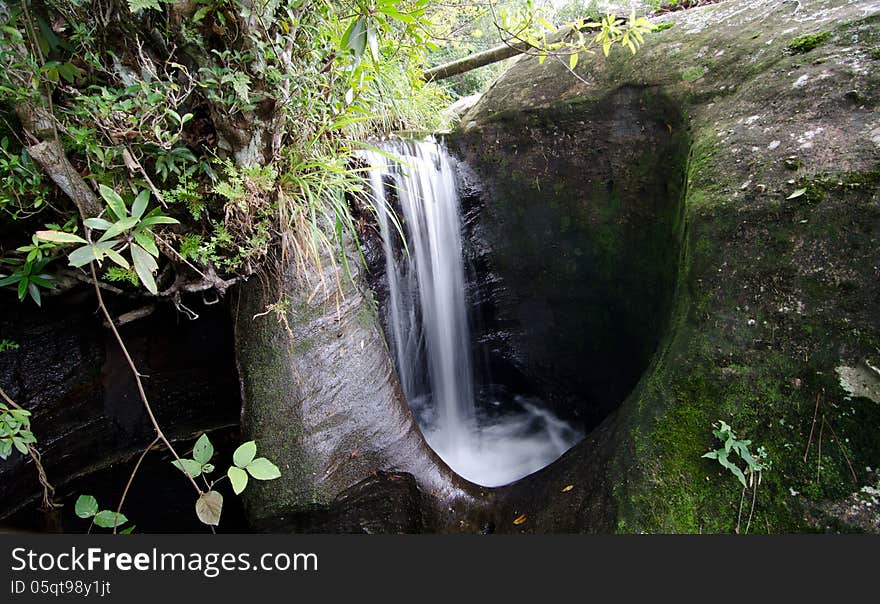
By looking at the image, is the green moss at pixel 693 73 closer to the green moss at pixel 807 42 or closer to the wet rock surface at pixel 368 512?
the green moss at pixel 807 42

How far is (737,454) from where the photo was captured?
1.91 meters

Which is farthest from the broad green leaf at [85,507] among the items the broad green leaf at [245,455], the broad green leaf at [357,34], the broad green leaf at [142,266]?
the broad green leaf at [357,34]

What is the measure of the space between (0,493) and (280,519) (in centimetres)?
172

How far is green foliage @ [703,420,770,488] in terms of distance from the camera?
1.85 m

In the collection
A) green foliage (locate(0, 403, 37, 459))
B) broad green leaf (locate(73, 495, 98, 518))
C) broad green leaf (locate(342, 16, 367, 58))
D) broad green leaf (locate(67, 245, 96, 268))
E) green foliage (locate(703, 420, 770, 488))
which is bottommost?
green foliage (locate(703, 420, 770, 488))

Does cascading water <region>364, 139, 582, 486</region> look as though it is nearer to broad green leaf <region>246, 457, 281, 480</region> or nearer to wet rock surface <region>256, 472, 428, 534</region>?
wet rock surface <region>256, 472, 428, 534</region>

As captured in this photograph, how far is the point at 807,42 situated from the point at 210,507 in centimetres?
365

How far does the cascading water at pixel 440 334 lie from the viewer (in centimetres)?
356

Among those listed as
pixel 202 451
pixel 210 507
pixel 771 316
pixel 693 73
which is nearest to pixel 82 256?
pixel 202 451

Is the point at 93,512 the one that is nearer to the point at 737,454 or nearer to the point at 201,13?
the point at 201,13

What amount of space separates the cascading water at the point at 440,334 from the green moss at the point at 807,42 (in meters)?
2.45

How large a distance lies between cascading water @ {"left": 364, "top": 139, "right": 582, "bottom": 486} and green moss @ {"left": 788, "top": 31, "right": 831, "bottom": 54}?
2.45m

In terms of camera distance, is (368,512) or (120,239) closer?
(120,239)

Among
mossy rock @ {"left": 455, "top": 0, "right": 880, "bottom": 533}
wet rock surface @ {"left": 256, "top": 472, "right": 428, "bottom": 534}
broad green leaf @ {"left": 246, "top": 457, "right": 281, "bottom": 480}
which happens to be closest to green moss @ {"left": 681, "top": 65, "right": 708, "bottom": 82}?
mossy rock @ {"left": 455, "top": 0, "right": 880, "bottom": 533}
